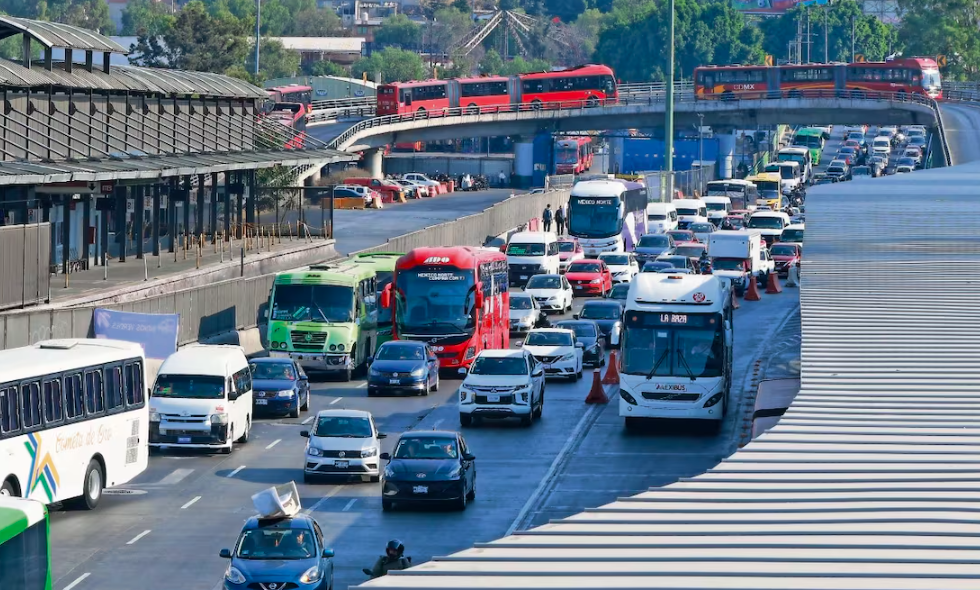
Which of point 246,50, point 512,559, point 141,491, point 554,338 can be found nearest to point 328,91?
point 246,50

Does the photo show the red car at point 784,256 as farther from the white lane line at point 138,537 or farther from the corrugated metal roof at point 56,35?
the white lane line at point 138,537

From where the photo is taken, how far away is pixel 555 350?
45375 millimetres

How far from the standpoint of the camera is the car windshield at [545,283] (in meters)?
57.9

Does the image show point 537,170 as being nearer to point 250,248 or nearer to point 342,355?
point 250,248

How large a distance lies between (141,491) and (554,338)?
1577cm

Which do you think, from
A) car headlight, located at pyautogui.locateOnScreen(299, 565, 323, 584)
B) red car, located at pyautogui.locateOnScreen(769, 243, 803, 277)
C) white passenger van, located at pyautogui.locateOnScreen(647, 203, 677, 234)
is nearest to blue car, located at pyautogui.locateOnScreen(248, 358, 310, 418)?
car headlight, located at pyautogui.locateOnScreen(299, 565, 323, 584)

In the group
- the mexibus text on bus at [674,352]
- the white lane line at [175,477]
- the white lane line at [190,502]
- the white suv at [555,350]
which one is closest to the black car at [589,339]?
the white suv at [555,350]

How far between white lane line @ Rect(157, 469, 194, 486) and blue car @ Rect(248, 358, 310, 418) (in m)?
5.86

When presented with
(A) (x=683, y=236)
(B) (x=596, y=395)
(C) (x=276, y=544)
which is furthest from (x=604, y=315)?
(C) (x=276, y=544)

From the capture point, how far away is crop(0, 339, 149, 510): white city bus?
1053 inches

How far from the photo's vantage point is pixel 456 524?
1153 inches

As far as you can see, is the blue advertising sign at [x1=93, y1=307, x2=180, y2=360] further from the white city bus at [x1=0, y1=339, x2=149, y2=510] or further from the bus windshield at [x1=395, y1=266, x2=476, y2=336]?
the white city bus at [x1=0, y1=339, x2=149, y2=510]

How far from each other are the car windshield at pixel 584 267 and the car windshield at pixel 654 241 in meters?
9.64

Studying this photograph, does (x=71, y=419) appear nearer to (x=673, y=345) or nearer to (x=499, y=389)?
(x=499, y=389)
